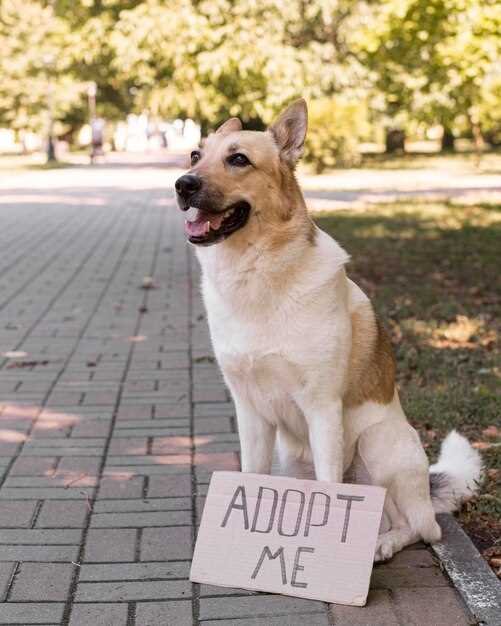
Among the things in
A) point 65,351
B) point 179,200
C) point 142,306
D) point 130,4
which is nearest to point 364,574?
point 179,200

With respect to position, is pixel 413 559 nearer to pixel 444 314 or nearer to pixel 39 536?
pixel 39 536

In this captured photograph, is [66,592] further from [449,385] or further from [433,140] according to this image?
[433,140]

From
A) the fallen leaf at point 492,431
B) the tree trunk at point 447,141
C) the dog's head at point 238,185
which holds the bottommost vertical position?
the tree trunk at point 447,141

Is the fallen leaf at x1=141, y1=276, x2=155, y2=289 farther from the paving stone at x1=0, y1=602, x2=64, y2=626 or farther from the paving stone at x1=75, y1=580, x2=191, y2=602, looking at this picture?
the paving stone at x1=0, y1=602, x2=64, y2=626

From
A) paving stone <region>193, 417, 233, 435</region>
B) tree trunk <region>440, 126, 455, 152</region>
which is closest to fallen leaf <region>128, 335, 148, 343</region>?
paving stone <region>193, 417, 233, 435</region>

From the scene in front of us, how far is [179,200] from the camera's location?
356 cm

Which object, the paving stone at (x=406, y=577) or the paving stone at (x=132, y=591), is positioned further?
the paving stone at (x=406, y=577)

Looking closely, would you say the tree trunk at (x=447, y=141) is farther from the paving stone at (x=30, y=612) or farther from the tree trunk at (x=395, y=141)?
the paving stone at (x=30, y=612)

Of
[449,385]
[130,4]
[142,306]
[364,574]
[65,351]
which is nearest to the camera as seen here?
[364,574]

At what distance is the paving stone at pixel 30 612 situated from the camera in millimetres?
3268

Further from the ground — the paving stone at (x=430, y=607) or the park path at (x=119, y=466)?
the paving stone at (x=430, y=607)

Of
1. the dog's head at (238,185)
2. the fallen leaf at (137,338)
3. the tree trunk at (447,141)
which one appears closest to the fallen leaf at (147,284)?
the fallen leaf at (137,338)

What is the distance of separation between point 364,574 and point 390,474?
0.48 m

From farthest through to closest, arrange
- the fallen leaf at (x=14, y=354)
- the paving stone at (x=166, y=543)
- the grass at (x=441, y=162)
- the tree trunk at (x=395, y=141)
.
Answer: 1. the tree trunk at (x=395, y=141)
2. the grass at (x=441, y=162)
3. the fallen leaf at (x=14, y=354)
4. the paving stone at (x=166, y=543)
